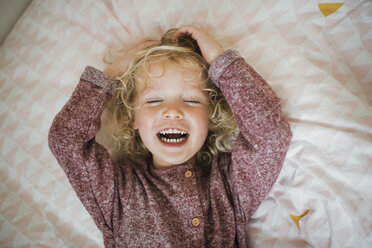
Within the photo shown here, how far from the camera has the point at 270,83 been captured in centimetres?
98

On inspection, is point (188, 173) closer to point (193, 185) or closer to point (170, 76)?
point (193, 185)

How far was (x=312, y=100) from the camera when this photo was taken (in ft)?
2.99

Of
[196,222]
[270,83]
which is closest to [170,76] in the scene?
[270,83]

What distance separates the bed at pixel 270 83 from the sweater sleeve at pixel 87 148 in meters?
0.19

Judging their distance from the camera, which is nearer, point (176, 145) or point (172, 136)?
point (176, 145)

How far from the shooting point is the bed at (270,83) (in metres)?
0.87

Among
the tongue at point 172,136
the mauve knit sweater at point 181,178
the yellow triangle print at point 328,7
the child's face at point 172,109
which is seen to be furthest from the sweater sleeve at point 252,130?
the yellow triangle print at point 328,7

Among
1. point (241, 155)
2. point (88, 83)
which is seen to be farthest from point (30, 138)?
point (241, 155)

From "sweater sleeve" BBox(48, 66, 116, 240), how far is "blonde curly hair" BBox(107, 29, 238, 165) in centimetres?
10

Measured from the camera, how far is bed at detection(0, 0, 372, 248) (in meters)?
0.87

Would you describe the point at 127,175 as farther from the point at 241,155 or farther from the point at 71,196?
the point at 241,155

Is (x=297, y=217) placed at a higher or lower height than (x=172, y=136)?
lower

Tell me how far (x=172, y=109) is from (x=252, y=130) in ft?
0.87

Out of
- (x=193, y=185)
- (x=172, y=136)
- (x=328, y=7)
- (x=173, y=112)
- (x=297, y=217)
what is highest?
(x=328, y=7)
